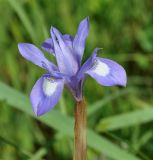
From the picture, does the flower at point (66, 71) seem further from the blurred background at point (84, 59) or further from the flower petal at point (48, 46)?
the blurred background at point (84, 59)

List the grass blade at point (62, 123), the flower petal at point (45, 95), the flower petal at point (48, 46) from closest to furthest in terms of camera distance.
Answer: the flower petal at point (45, 95), the flower petal at point (48, 46), the grass blade at point (62, 123)

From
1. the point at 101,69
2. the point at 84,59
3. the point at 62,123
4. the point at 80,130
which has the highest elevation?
the point at 101,69

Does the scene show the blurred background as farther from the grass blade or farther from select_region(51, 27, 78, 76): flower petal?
select_region(51, 27, 78, 76): flower petal

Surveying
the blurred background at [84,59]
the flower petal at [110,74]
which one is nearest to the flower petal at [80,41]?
the flower petal at [110,74]

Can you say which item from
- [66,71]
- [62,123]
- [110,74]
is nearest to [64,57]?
[66,71]

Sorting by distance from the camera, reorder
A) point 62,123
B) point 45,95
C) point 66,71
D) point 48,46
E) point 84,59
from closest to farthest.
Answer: point 45,95 < point 66,71 < point 48,46 < point 62,123 < point 84,59

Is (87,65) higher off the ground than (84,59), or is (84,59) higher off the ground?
(87,65)

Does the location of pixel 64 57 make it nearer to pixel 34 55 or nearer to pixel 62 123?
pixel 34 55
